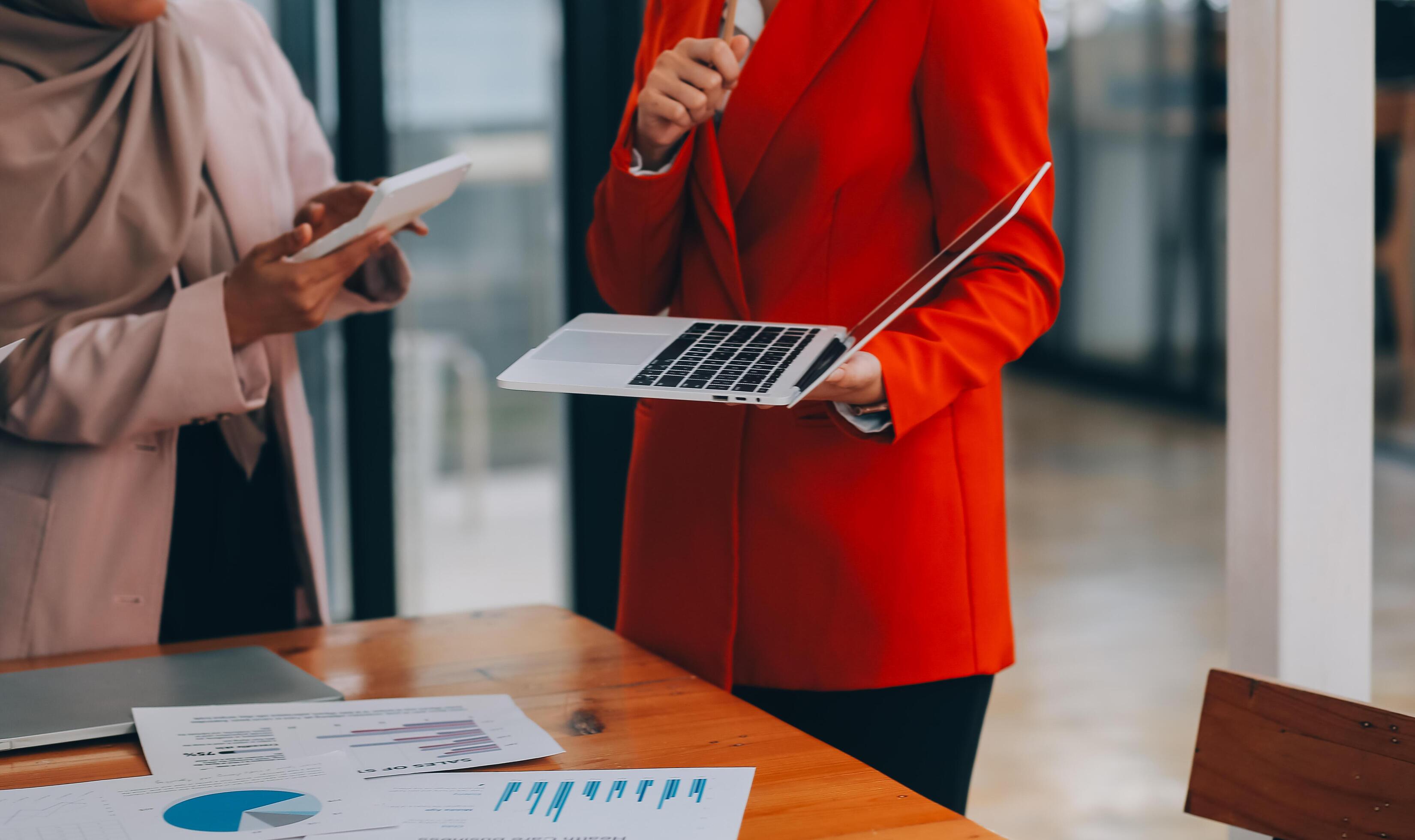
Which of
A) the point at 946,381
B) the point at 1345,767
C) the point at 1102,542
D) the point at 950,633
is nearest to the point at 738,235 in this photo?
the point at 946,381

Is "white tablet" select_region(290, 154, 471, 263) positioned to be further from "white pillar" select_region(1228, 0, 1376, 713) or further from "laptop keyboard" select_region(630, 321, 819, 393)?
"white pillar" select_region(1228, 0, 1376, 713)

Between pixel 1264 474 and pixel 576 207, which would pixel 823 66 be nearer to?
pixel 1264 474

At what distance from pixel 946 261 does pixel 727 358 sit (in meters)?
0.19

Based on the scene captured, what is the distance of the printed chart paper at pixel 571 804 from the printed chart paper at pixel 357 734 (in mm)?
39

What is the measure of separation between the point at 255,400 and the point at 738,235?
54 centimetres

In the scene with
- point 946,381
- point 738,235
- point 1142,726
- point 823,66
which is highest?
point 823,66

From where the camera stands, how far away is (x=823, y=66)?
112 centimetres

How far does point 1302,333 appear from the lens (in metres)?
1.43

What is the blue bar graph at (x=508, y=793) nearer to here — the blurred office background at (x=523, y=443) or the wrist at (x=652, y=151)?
the wrist at (x=652, y=151)

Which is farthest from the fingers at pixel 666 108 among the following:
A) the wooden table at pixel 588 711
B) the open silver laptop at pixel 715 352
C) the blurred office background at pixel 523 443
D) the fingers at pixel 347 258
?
the blurred office background at pixel 523 443

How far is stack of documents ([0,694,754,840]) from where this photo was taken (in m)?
0.78

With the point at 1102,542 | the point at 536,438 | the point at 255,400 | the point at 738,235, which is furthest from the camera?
the point at 1102,542

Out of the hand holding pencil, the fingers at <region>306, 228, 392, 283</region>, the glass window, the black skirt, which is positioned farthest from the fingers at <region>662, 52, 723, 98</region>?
the glass window

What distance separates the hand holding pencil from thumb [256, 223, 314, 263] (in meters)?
0.40
